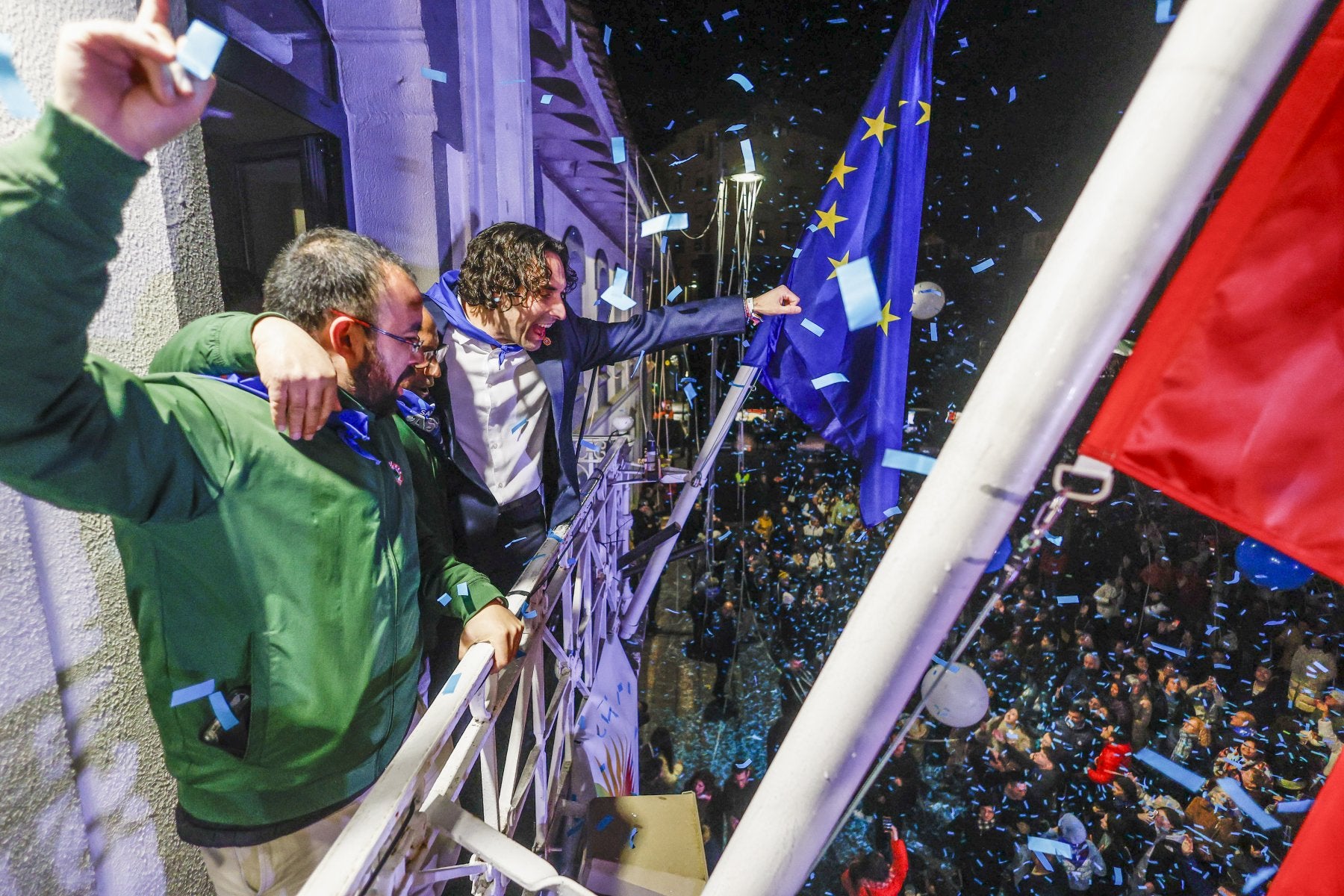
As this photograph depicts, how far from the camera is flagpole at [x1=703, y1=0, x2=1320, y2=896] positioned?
70cm

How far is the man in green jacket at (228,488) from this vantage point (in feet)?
2.49

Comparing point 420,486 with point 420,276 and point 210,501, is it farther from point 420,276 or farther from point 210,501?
point 420,276

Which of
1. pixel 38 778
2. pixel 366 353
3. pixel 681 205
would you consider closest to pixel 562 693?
pixel 38 778

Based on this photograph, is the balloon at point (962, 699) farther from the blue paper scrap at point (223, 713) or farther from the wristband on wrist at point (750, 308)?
the blue paper scrap at point (223, 713)

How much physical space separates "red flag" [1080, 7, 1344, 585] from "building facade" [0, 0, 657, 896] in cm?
259

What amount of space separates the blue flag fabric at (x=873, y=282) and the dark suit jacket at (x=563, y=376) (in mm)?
495

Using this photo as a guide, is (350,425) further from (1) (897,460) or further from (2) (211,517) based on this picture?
(1) (897,460)

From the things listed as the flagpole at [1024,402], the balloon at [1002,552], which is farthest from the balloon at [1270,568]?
the flagpole at [1024,402]

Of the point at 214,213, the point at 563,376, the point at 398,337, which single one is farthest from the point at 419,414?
the point at 214,213

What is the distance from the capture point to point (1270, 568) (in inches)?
167

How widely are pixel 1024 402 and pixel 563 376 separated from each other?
88.6 inches

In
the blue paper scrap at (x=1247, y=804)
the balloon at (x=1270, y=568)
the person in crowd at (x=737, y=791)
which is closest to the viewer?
the balloon at (x=1270, y=568)

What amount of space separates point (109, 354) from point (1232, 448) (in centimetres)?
285

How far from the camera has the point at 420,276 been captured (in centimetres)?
366
